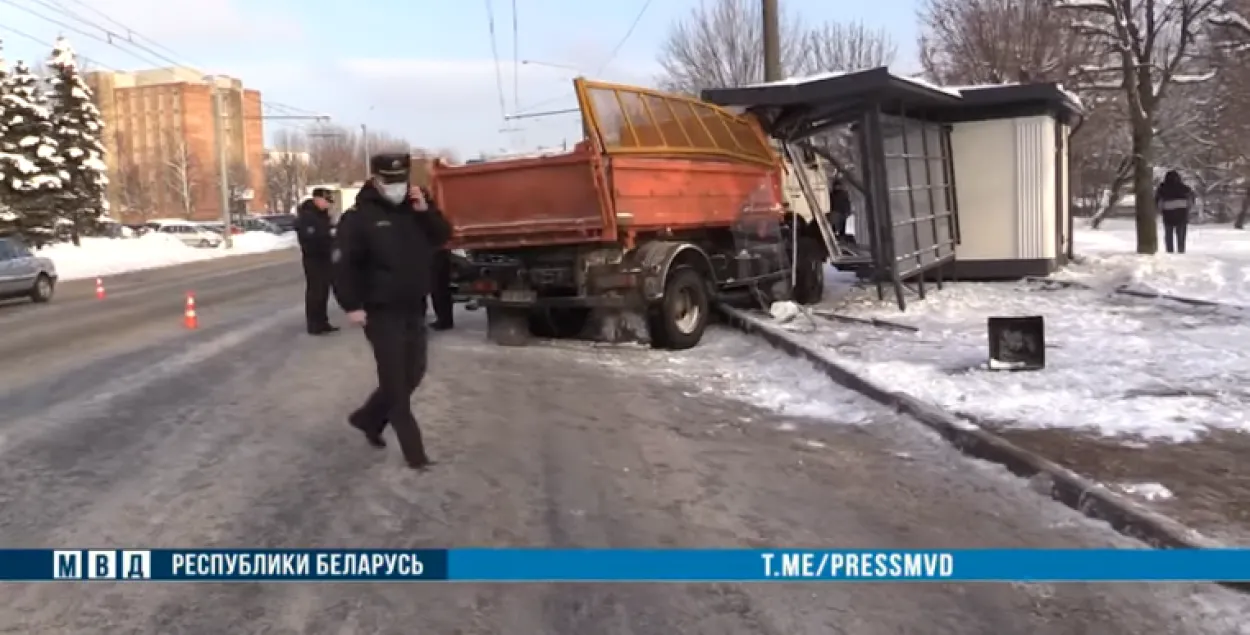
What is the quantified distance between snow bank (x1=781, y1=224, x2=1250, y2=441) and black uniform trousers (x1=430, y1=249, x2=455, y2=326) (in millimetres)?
4304

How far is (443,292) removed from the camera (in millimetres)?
13836

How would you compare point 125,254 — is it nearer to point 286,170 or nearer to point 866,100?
point 866,100

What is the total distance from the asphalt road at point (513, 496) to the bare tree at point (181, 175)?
84.1 metres

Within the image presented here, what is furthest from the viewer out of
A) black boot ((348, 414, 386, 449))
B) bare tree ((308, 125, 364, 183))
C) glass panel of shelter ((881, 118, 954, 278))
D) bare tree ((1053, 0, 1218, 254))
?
bare tree ((308, 125, 364, 183))

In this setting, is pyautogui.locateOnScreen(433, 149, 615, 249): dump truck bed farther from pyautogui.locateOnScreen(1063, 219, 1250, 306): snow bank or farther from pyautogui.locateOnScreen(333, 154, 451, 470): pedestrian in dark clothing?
pyautogui.locateOnScreen(1063, 219, 1250, 306): snow bank

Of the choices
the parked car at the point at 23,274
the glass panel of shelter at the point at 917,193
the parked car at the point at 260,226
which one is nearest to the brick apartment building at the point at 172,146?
the parked car at the point at 260,226

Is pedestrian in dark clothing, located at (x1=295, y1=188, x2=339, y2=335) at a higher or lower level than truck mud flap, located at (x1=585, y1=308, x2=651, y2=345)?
higher

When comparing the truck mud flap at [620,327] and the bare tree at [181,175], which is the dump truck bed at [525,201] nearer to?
the truck mud flap at [620,327]

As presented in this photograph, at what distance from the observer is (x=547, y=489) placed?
20.1ft

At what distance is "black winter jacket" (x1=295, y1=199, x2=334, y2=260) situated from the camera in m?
13.2

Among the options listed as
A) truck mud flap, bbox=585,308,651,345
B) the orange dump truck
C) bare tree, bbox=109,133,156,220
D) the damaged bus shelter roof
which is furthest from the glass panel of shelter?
bare tree, bbox=109,133,156,220

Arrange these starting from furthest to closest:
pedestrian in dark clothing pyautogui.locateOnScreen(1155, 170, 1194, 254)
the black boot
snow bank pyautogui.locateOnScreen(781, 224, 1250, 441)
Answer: pedestrian in dark clothing pyautogui.locateOnScreen(1155, 170, 1194, 254) → snow bank pyautogui.locateOnScreen(781, 224, 1250, 441) → the black boot

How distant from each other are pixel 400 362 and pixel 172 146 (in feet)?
340

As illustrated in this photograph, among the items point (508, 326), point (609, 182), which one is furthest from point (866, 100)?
point (508, 326)
